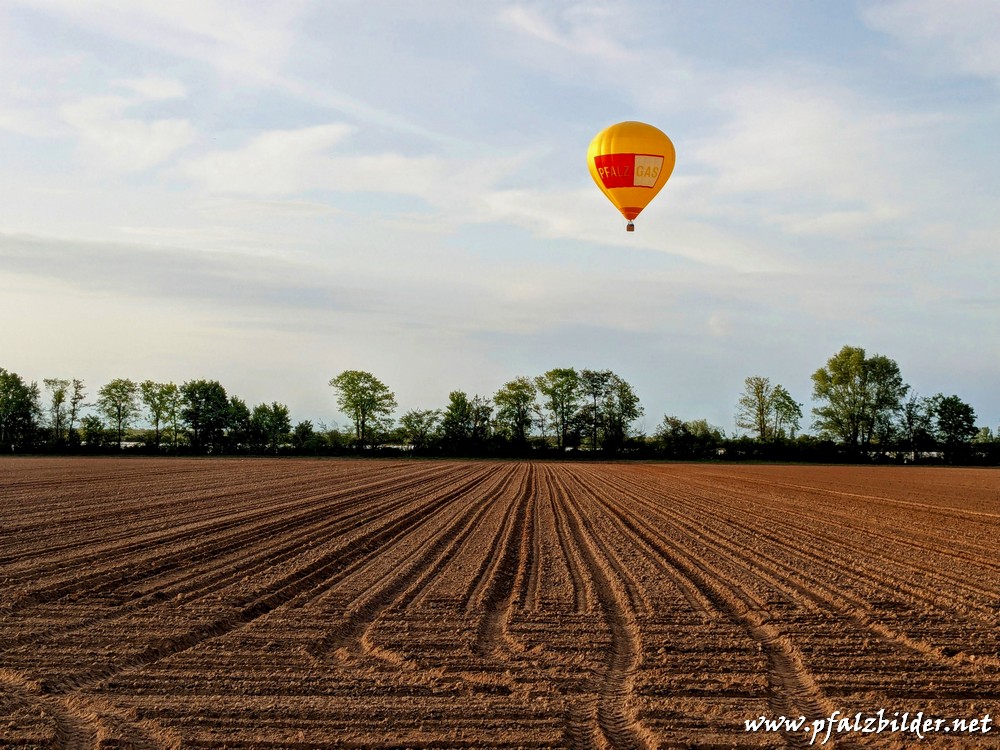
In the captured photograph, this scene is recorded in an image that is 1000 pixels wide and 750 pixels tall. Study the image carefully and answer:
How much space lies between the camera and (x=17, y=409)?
8831 cm

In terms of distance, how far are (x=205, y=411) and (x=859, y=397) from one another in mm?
66100

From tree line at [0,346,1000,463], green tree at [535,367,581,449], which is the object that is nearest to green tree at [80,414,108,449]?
tree line at [0,346,1000,463]

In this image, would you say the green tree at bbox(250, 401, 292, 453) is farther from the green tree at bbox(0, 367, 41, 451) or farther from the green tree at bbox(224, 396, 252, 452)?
the green tree at bbox(0, 367, 41, 451)

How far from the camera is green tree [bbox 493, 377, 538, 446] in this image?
3433 inches

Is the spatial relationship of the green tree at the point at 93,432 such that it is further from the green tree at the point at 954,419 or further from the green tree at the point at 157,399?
the green tree at the point at 954,419

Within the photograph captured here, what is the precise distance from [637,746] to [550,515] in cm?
1538

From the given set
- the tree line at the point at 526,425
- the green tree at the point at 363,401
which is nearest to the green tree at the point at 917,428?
the tree line at the point at 526,425

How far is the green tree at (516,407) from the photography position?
286 feet

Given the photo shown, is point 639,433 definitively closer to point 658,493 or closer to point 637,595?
point 658,493

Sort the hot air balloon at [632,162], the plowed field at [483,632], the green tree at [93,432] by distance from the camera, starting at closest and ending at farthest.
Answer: the plowed field at [483,632] < the hot air balloon at [632,162] < the green tree at [93,432]

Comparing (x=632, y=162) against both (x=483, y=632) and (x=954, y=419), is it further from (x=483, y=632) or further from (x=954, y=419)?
(x=954, y=419)

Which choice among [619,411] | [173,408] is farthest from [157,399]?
[619,411]

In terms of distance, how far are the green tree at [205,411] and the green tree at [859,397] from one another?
60297mm

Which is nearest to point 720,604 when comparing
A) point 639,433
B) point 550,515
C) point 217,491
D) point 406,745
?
point 406,745
